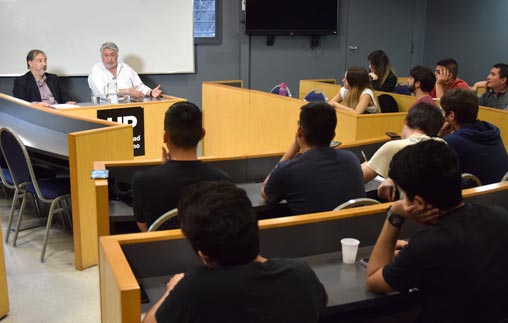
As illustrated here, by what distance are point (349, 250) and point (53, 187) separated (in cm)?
237

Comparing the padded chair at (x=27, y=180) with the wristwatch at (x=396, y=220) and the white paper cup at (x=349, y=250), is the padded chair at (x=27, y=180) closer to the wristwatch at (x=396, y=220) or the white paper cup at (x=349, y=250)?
the white paper cup at (x=349, y=250)

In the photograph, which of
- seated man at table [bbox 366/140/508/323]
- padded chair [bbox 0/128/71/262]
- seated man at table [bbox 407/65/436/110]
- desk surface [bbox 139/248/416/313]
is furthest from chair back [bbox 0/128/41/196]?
seated man at table [bbox 407/65/436/110]

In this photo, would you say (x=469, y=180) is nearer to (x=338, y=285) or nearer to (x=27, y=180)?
(x=338, y=285)

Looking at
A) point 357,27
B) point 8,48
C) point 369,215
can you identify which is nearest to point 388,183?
point 369,215

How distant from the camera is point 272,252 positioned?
196 centimetres

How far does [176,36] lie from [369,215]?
5567mm

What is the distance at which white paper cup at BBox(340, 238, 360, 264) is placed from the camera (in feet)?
6.40

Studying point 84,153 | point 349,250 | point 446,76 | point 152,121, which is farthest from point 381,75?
point 349,250

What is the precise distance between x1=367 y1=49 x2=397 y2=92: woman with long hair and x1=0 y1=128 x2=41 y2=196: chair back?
11.5 feet

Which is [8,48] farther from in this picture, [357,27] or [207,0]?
[357,27]

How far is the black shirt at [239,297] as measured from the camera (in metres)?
1.21

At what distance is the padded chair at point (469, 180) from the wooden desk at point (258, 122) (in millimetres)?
1465

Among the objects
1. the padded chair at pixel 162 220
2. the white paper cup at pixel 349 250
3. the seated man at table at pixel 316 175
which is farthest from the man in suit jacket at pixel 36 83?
the white paper cup at pixel 349 250

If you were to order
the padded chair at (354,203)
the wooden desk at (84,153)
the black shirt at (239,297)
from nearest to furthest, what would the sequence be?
1. the black shirt at (239,297)
2. the padded chair at (354,203)
3. the wooden desk at (84,153)
